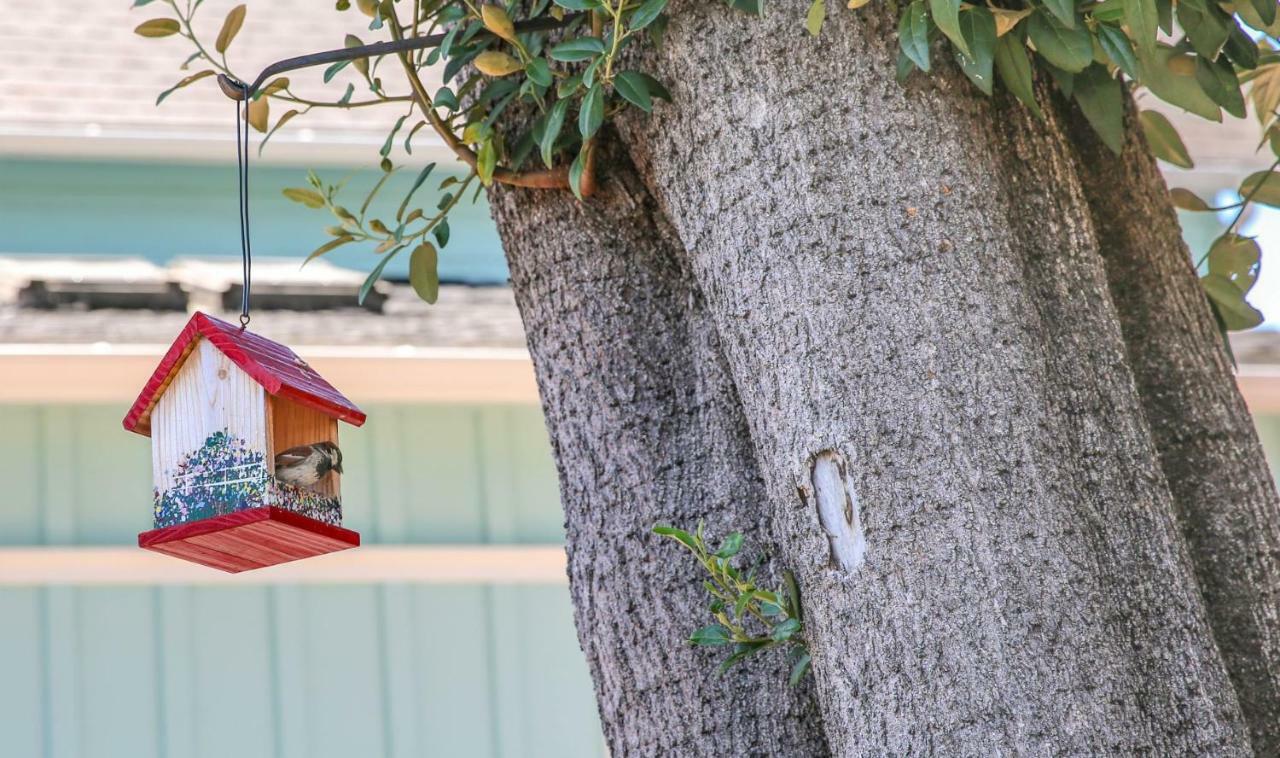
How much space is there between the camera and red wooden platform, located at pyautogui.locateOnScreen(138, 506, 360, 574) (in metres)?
1.92

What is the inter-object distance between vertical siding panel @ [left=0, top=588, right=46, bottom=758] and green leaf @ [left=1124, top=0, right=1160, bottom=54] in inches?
149

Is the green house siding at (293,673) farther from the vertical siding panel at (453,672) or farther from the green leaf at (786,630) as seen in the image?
the green leaf at (786,630)

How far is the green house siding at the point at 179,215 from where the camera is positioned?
17.3 feet

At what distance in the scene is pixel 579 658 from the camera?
4730 mm

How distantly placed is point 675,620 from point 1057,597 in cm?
51

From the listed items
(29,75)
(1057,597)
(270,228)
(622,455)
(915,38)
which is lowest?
(1057,597)

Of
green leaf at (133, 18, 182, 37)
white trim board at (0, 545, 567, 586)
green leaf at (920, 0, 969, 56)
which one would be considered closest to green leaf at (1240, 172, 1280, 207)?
green leaf at (920, 0, 969, 56)

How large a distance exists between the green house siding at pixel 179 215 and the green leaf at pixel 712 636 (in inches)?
141

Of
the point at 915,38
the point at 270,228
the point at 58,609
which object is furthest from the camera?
the point at 270,228

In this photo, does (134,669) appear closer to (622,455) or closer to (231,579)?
(231,579)

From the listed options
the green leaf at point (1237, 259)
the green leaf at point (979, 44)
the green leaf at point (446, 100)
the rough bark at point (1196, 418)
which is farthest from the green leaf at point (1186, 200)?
the green leaf at point (446, 100)

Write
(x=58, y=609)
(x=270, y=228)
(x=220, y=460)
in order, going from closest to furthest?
(x=220, y=460), (x=58, y=609), (x=270, y=228)

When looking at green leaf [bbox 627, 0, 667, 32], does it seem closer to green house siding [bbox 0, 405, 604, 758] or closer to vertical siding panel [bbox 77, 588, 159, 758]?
green house siding [bbox 0, 405, 604, 758]

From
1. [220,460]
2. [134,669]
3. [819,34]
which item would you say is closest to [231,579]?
[134,669]
